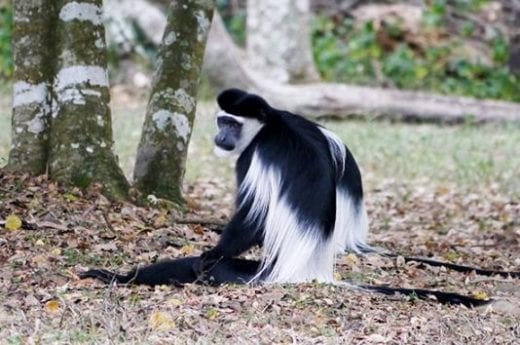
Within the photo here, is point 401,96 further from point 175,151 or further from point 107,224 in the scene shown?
point 107,224

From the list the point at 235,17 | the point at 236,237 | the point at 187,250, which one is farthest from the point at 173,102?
the point at 235,17

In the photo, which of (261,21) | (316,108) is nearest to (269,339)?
(316,108)

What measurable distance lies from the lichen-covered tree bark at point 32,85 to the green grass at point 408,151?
8.96ft

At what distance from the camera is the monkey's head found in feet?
15.6

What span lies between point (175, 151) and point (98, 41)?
0.76 meters

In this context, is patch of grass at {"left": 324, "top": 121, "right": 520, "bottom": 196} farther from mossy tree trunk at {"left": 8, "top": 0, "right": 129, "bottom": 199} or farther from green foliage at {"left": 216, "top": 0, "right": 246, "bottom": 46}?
green foliage at {"left": 216, "top": 0, "right": 246, "bottom": 46}

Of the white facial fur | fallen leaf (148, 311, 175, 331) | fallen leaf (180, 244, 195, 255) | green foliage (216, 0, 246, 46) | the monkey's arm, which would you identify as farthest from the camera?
green foliage (216, 0, 246, 46)

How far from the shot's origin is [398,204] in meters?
7.95

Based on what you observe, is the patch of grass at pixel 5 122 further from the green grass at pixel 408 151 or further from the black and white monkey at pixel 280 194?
the black and white monkey at pixel 280 194

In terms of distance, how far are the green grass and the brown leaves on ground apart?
7.27ft

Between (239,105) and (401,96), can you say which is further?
(401,96)

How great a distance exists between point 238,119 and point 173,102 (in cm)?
128

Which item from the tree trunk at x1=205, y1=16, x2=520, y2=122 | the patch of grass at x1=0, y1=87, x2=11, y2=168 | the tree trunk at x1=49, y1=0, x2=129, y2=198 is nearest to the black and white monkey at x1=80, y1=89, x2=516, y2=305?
the tree trunk at x1=49, y1=0, x2=129, y2=198

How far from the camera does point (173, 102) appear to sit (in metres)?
6.02
